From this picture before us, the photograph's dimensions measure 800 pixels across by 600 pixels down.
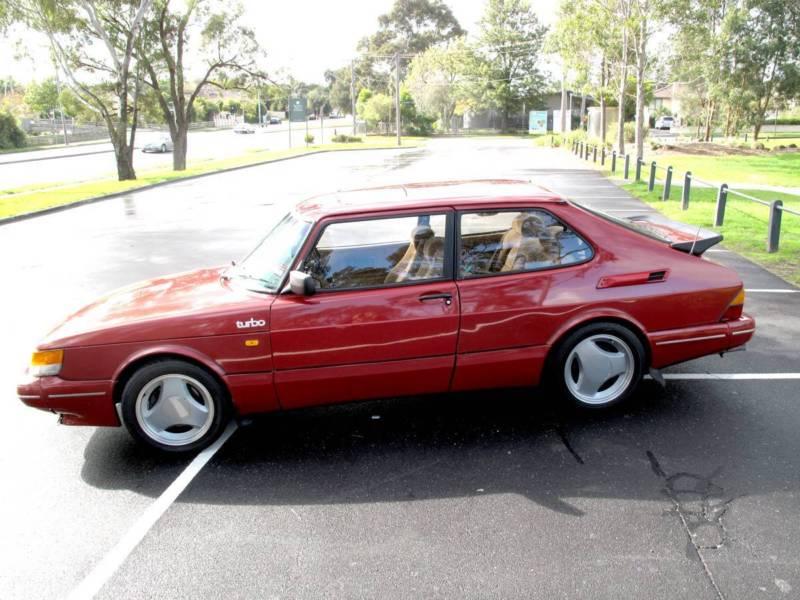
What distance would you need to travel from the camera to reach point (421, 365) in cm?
446

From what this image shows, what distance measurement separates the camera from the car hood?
4.24 m

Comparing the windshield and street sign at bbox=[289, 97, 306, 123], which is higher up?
street sign at bbox=[289, 97, 306, 123]

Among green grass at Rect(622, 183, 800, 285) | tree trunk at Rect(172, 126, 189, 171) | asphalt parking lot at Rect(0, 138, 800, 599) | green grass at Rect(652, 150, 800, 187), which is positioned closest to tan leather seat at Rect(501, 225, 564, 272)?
asphalt parking lot at Rect(0, 138, 800, 599)

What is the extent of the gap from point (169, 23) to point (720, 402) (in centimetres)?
3248

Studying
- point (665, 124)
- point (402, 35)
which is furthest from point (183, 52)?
point (402, 35)

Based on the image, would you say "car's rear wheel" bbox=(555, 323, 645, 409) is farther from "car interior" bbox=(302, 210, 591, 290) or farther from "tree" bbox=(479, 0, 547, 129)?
"tree" bbox=(479, 0, 547, 129)

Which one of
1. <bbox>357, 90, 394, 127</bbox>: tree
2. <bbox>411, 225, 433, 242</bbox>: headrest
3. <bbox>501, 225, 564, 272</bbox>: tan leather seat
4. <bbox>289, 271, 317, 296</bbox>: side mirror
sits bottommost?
<bbox>289, 271, 317, 296</bbox>: side mirror

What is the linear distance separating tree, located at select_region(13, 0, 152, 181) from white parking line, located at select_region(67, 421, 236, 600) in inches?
949

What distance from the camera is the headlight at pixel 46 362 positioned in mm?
4258

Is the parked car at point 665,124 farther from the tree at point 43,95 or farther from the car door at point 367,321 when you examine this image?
the car door at point 367,321

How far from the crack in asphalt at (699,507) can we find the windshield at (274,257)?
8.23 feet

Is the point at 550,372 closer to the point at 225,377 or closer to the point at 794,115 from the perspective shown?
the point at 225,377

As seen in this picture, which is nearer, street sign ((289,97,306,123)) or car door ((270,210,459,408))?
car door ((270,210,459,408))

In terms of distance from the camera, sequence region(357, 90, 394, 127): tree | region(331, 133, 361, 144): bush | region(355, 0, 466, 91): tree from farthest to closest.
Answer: region(355, 0, 466, 91): tree → region(357, 90, 394, 127): tree → region(331, 133, 361, 144): bush
